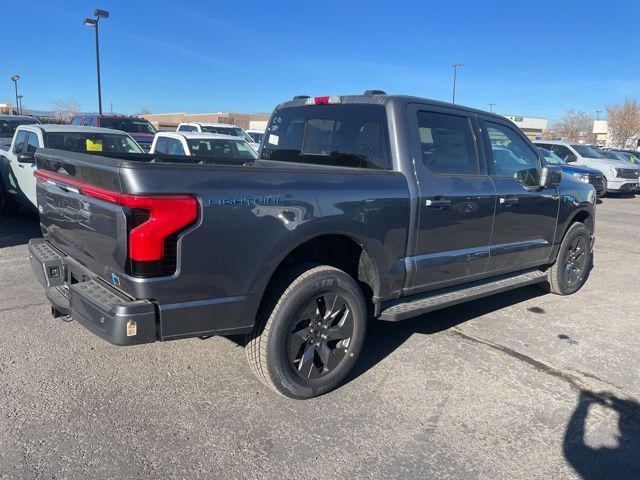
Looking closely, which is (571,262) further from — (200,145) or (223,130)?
(223,130)

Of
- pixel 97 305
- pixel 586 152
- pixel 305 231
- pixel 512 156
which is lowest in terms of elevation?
pixel 97 305

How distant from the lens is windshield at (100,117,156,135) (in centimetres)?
1624

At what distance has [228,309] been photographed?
3.01m

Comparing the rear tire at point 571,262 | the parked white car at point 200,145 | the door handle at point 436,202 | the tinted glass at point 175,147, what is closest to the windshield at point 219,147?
the parked white car at point 200,145

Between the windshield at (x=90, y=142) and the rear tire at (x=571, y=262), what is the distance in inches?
238

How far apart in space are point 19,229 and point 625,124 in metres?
61.5

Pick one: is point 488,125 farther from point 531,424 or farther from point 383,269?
point 531,424

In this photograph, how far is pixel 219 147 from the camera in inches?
433

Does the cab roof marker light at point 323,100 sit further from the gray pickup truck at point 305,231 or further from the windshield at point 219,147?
the windshield at point 219,147

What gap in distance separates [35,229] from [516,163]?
23.8 feet

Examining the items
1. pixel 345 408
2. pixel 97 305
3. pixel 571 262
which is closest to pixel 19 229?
pixel 97 305

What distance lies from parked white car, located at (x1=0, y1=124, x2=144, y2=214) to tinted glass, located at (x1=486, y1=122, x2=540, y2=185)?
5.46 metres

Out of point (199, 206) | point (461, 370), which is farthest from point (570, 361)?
point (199, 206)

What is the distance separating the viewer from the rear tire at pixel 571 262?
5.80 metres
